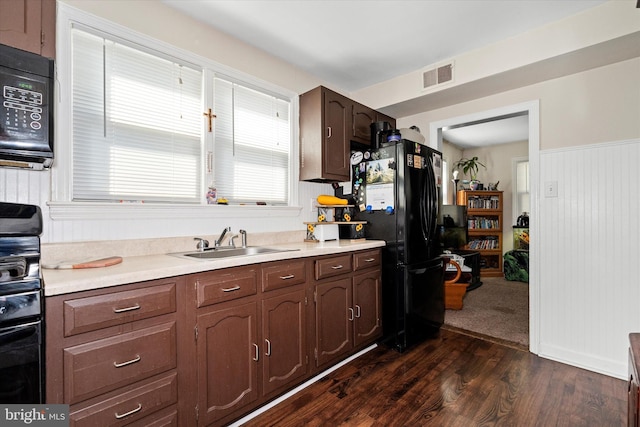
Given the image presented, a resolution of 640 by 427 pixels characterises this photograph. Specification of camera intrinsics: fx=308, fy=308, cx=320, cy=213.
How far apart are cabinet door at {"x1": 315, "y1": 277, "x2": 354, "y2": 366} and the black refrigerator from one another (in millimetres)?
482

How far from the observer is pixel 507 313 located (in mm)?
3510

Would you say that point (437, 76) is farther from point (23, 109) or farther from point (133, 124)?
point (23, 109)

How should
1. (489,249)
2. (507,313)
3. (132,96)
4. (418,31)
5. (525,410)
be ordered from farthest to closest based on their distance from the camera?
(489,249) < (507,313) < (418,31) < (132,96) < (525,410)

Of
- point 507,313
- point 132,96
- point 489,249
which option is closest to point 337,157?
point 132,96

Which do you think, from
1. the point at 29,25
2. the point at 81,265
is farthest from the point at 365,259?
the point at 29,25

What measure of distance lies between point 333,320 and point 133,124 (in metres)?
1.86

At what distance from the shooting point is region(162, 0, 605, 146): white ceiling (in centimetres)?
204

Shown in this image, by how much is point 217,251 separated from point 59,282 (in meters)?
1.05

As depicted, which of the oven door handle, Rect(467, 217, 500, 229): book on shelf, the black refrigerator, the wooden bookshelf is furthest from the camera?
Rect(467, 217, 500, 229): book on shelf

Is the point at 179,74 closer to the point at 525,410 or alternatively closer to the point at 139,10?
the point at 139,10

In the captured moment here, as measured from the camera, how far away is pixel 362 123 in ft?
10.0

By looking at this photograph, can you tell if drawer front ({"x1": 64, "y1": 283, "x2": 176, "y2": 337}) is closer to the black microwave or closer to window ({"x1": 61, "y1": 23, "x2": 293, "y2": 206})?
the black microwave

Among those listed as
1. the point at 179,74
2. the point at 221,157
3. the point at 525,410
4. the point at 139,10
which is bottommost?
the point at 525,410

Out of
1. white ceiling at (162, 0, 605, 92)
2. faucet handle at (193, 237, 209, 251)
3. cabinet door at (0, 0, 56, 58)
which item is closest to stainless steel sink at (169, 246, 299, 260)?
faucet handle at (193, 237, 209, 251)
